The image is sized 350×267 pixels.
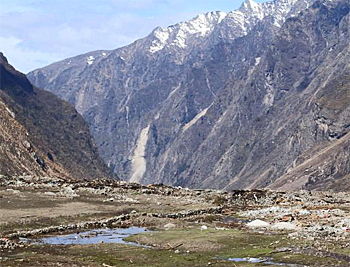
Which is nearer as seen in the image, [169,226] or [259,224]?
[259,224]

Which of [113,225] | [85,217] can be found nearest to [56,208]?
[85,217]

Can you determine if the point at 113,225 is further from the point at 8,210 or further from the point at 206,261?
the point at 206,261

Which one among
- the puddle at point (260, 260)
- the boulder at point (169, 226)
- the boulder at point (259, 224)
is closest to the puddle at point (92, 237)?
the boulder at point (169, 226)

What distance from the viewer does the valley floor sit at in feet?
155

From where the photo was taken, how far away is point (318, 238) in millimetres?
54562

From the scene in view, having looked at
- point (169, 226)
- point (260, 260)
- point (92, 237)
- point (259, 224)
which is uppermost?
point (260, 260)

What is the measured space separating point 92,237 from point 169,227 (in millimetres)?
10473

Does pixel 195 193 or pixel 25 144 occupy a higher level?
pixel 25 144

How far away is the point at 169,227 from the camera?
70.2 meters

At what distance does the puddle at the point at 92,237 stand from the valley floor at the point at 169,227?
147 cm

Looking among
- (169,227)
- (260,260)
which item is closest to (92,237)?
(169,227)

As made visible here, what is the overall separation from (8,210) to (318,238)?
40.2 meters

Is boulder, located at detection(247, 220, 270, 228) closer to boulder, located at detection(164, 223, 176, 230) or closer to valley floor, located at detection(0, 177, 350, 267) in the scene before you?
valley floor, located at detection(0, 177, 350, 267)

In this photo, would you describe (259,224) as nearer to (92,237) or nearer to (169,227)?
(169,227)
